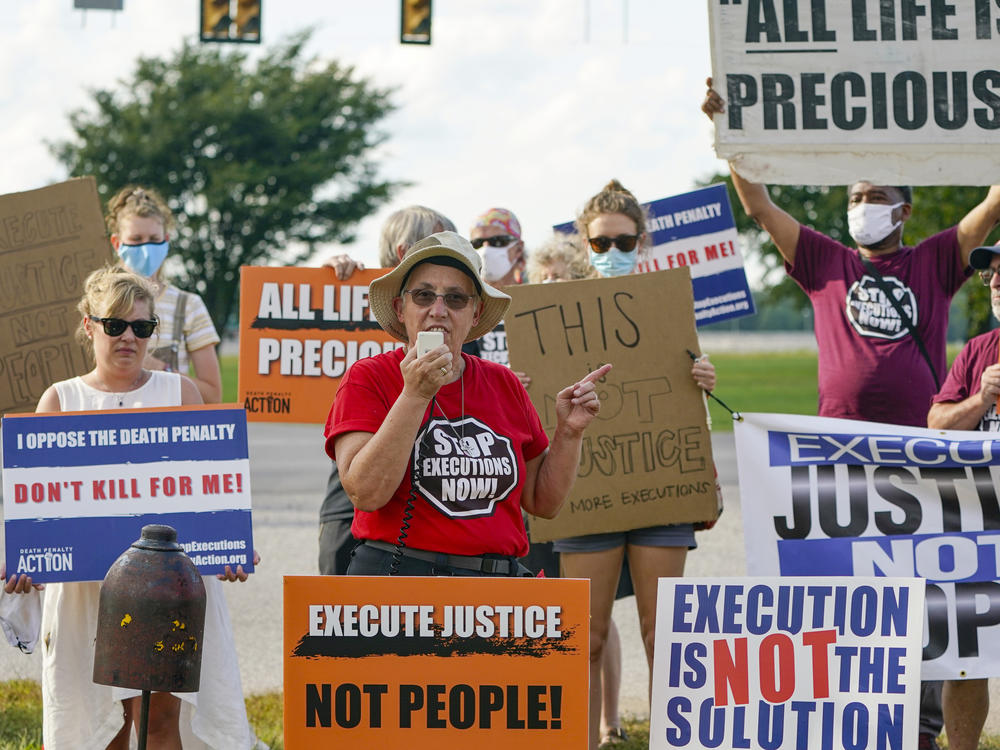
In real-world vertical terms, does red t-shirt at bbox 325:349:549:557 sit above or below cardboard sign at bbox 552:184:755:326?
below

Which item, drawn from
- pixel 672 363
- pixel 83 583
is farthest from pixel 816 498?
pixel 83 583

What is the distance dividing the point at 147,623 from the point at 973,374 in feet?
11.2

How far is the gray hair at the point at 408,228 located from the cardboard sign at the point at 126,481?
1.05 meters

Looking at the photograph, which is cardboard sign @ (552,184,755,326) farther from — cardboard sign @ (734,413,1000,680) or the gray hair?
the gray hair

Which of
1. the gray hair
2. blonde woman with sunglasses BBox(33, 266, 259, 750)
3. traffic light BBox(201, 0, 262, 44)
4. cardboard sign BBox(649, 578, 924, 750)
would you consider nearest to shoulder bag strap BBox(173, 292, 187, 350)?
blonde woman with sunglasses BBox(33, 266, 259, 750)

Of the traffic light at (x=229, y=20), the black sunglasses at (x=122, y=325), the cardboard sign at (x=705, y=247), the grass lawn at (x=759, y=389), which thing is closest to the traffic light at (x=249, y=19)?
the traffic light at (x=229, y=20)

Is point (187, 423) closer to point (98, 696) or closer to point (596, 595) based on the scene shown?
point (98, 696)

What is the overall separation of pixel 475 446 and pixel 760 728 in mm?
1347

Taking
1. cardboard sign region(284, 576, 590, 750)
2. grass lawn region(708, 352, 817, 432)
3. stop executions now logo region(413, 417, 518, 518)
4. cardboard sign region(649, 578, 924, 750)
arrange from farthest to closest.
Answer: grass lawn region(708, 352, 817, 432) < cardboard sign region(649, 578, 924, 750) < stop executions now logo region(413, 417, 518, 518) < cardboard sign region(284, 576, 590, 750)

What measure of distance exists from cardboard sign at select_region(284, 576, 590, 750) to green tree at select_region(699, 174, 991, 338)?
2382cm

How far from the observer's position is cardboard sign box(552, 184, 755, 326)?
23.5 ft

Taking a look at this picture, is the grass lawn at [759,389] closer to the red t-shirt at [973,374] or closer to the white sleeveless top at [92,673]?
the red t-shirt at [973,374]

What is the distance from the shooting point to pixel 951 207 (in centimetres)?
3247

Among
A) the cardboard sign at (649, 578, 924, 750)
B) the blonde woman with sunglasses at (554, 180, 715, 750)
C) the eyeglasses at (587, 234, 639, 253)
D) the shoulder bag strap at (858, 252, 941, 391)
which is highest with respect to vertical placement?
the eyeglasses at (587, 234, 639, 253)
